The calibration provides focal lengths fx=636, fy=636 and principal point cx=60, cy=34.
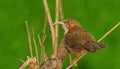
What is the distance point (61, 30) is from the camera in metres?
6.31

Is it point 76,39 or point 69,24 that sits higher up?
point 69,24

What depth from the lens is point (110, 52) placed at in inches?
242

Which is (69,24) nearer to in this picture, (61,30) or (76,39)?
(76,39)

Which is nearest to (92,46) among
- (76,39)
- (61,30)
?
(76,39)

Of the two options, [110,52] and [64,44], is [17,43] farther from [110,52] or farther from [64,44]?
[64,44]

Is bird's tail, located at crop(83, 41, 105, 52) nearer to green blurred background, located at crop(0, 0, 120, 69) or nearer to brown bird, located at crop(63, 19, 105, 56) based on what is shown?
brown bird, located at crop(63, 19, 105, 56)

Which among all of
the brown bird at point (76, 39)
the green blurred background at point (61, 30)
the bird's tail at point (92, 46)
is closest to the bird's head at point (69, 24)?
the brown bird at point (76, 39)

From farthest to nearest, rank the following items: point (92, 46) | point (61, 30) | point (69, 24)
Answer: point (61, 30), point (69, 24), point (92, 46)

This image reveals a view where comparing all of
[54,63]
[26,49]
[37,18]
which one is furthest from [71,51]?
[37,18]

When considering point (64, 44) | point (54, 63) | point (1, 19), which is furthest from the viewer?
point (1, 19)

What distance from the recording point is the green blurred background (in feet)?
19.8

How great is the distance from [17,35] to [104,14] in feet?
3.12

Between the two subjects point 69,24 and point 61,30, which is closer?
point 69,24

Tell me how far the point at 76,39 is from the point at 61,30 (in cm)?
239
